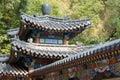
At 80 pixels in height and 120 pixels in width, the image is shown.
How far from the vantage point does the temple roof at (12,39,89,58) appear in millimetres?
12234

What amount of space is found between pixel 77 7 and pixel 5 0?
1231 centimetres

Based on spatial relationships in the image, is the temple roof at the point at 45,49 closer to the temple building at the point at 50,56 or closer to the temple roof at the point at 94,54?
the temple building at the point at 50,56

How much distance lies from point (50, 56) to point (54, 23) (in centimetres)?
319

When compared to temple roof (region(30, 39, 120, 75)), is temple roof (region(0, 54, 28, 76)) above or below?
below

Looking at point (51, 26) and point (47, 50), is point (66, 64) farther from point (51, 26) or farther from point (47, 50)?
point (51, 26)

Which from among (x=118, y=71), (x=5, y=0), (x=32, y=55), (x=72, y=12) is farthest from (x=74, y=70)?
(x=72, y=12)

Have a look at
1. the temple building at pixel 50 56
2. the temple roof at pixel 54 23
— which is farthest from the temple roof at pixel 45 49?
the temple roof at pixel 54 23

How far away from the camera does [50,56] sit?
12773mm

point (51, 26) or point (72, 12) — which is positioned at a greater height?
point (51, 26)

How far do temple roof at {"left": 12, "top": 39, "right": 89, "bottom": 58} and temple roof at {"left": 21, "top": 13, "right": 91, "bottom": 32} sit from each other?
2.92 feet

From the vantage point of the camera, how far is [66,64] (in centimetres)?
816

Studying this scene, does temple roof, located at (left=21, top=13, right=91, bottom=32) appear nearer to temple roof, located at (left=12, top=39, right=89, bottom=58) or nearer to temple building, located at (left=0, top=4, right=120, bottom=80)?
temple building, located at (left=0, top=4, right=120, bottom=80)

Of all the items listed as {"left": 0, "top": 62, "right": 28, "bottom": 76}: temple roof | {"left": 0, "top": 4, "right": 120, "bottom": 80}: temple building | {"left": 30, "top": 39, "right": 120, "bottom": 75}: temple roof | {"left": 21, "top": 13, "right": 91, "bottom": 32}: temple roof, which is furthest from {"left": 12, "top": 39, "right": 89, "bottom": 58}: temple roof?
{"left": 30, "top": 39, "right": 120, "bottom": 75}: temple roof

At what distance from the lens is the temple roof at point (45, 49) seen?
12234mm
